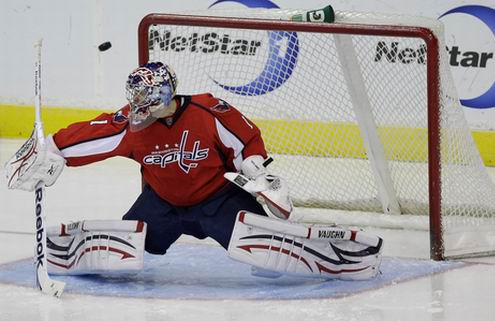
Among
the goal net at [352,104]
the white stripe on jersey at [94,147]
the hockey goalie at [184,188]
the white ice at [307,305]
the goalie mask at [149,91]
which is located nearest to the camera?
the white ice at [307,305]

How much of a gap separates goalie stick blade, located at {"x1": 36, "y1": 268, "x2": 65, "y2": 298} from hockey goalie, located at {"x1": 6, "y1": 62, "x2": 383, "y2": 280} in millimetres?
192

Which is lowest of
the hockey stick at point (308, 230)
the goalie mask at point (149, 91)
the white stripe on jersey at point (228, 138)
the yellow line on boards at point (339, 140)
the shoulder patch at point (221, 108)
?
the yellow line on boards at point (339, 140)

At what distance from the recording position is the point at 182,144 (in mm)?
4445

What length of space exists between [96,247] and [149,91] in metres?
0.62

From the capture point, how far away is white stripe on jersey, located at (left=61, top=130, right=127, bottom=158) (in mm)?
4520

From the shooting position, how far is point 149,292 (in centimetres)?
441

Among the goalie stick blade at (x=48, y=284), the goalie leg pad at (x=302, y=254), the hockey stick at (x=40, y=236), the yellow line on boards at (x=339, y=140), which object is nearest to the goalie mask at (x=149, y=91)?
the hockey stick at (x=40, y=236)

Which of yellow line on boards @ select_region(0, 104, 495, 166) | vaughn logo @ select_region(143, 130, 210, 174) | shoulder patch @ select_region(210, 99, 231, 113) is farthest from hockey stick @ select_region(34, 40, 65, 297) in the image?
yellow line on boards @ select_region(0, 104, 495, 166)

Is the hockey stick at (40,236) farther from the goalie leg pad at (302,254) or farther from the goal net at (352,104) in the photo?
the goal net at (352,104)

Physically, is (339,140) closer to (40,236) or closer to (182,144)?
(182,144)

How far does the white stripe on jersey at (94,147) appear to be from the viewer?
14.8ft

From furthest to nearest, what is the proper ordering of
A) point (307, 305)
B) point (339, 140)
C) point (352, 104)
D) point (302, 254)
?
1. point (339, 140)
2. point (352, 104)
3. point (302, 254)
4. point (307, 305)

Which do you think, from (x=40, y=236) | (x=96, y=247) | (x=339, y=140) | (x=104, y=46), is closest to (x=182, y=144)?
(x=96, y=247)

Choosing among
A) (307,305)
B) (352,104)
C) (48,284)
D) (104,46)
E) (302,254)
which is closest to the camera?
(307,305)
